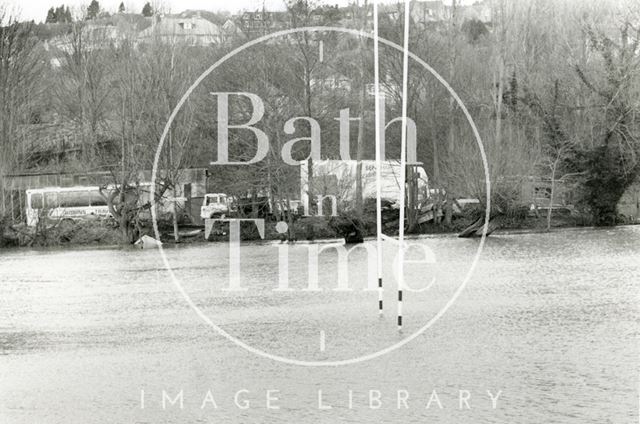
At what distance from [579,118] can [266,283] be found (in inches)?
1183

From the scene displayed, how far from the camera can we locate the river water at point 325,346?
16438mm

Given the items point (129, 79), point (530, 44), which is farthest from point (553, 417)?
point (530, 44)

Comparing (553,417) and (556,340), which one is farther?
(556,340)

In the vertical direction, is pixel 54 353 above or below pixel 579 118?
below

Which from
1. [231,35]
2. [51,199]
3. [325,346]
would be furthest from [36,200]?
[325,346]

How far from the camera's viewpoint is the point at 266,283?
114 ft

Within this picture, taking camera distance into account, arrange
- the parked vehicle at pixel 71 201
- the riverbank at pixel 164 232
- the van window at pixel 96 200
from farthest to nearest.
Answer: the van window at pixel 96 200 → the parked vehicle at pixel 71 201 → the riverbank at pixel 164 232

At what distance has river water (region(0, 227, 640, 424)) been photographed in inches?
647

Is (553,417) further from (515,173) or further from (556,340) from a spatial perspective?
(515,173)

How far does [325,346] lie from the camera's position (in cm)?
2166

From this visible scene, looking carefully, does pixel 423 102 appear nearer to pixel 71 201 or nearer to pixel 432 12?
pixel 432 12

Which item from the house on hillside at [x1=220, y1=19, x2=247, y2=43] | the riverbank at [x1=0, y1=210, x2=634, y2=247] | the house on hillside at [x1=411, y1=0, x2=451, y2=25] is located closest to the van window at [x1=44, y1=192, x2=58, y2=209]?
the riverbank at [x1=0, y1=210, x2=634, y2=247]

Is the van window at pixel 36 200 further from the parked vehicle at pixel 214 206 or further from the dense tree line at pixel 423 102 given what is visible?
the parked vehicle at pixel 214 206

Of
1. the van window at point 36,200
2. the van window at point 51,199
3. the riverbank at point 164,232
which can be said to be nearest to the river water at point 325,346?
the riverbank at point 164,232
